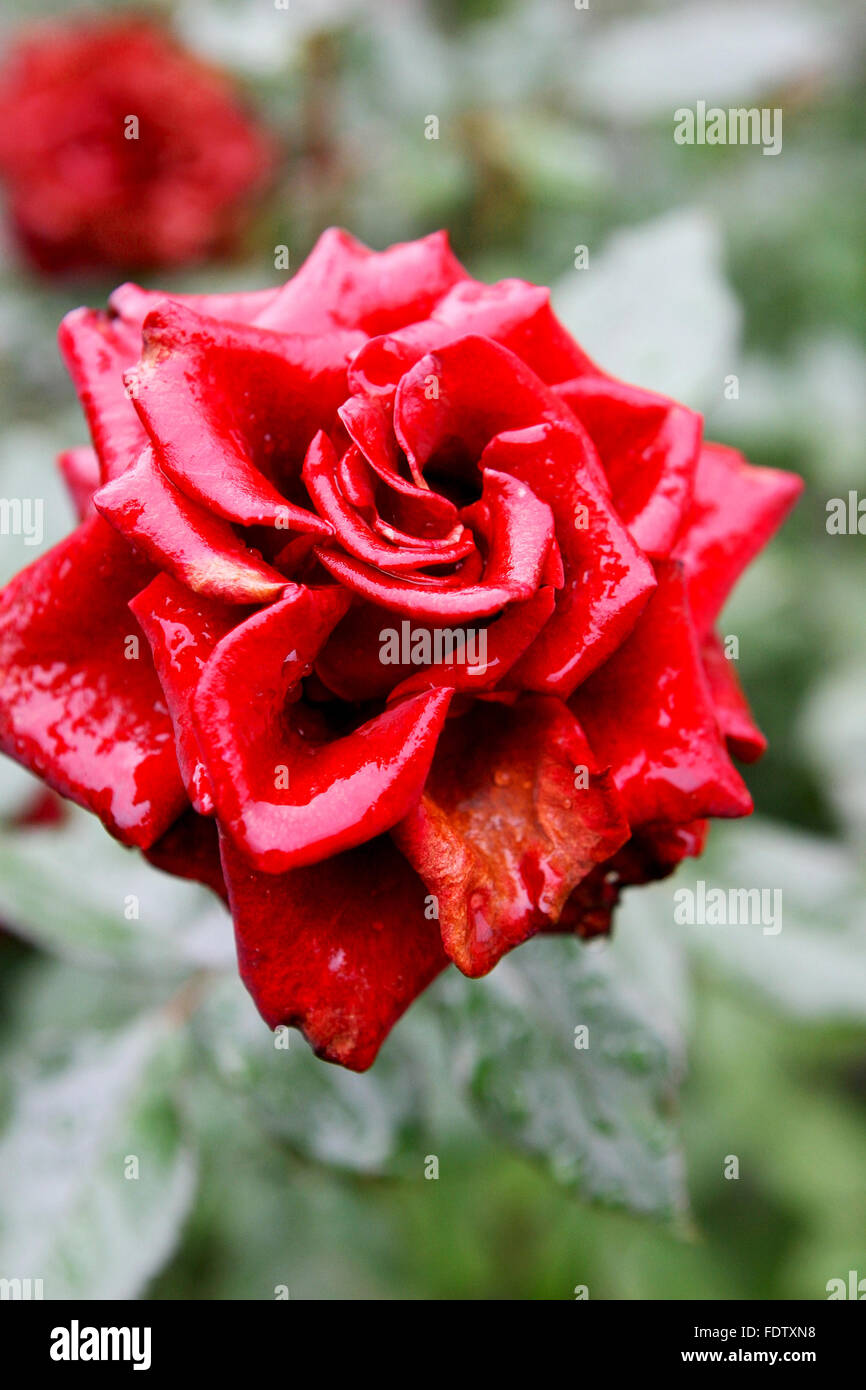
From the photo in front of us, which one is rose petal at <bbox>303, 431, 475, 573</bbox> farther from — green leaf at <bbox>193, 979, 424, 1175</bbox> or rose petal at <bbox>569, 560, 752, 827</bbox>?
green leaf at <bbox>193, 979, 424, 1175</bbox>

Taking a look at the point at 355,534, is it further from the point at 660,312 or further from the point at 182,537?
the point at 660,312

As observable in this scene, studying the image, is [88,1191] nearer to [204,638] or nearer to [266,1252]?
[204,638]

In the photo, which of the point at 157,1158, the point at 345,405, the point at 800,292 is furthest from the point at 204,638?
the point at 800,292

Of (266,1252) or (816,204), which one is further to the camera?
(816,204)

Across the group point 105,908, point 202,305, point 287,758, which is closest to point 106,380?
point 202,305

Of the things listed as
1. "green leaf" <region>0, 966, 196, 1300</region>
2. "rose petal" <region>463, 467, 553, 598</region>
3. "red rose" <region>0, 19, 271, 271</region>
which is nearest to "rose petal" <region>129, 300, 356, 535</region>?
"rose petal" <region>463, 467, 553, 598</region>

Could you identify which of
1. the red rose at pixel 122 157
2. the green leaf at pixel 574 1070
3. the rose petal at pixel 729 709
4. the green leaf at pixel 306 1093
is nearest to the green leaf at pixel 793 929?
the green leaf at pixel 574 1070
